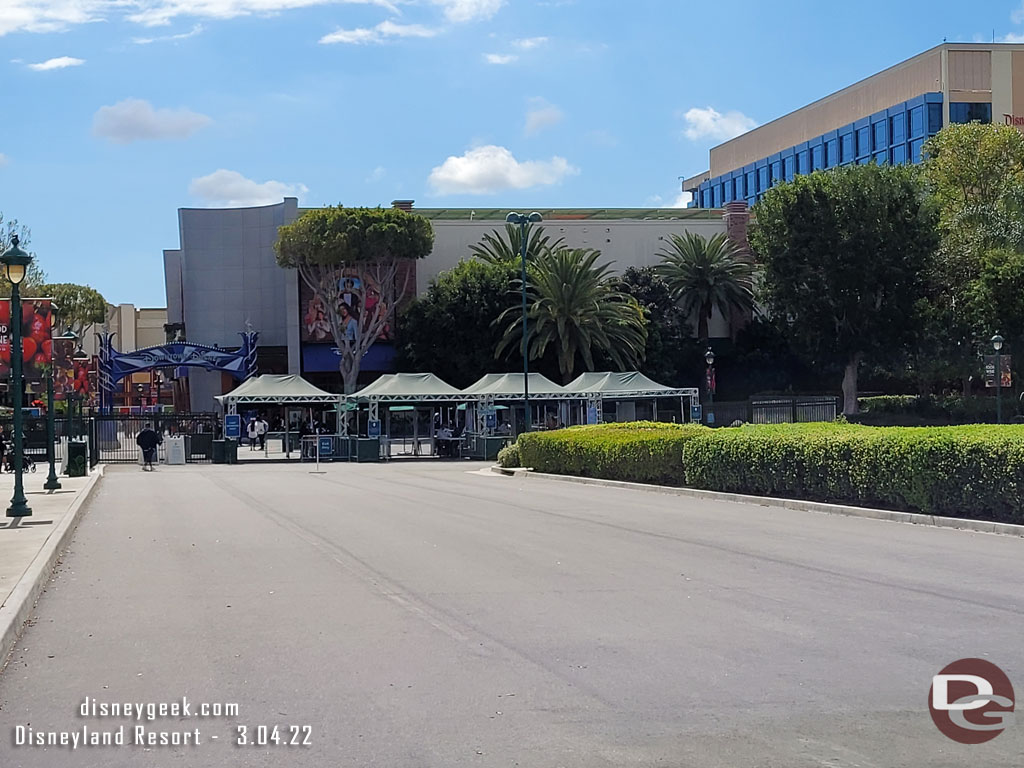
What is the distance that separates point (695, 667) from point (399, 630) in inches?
102

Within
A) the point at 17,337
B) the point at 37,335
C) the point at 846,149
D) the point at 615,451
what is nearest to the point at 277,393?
the point at 37,335

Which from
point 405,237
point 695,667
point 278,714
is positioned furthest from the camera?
point 405,237

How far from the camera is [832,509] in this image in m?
19.5

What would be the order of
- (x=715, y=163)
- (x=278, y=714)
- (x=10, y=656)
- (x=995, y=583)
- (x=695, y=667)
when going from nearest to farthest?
(x=278, y=714), (x=695, y=667), (x=10, y=656), (x=995, y=583), (x=715, y=163)

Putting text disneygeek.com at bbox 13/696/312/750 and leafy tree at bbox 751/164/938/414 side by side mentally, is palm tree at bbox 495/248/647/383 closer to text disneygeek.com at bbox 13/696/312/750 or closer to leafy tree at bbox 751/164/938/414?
leafy tree at bbox 751/164/938/414

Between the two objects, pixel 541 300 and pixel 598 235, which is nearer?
pixel 541 300

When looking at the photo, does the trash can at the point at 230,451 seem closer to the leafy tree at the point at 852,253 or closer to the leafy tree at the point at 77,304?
the leafy tree at the point at 852,253

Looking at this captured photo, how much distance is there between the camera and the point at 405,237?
6375 centimetres

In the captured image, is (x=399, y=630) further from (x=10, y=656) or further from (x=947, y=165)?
(x=947, y=165)

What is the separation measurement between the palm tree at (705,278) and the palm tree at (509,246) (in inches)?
287

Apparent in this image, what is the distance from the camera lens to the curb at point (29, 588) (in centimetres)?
912

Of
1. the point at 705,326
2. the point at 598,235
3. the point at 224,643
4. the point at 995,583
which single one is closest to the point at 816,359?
the point at 705,326

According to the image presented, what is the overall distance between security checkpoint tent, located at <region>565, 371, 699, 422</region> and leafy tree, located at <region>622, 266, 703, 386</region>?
672 inches

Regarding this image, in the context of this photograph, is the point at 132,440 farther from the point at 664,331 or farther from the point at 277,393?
the point at 664,331
